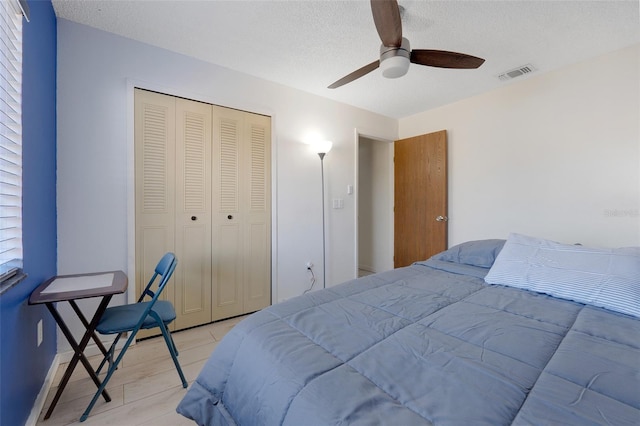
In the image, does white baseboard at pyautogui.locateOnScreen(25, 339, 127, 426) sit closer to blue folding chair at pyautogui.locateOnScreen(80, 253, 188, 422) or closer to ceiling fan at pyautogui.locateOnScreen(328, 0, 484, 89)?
blue folding chair at pyautogui.locateOnScreen(80, 253, 188, 422)

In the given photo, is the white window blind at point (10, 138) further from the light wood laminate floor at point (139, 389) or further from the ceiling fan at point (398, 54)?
the ceiling fan at point (398, 54)

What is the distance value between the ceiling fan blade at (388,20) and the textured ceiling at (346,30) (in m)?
0.34

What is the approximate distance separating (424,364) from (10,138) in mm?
1940

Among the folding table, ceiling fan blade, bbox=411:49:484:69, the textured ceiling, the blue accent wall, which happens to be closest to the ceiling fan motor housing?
ceiling fan blade, bbox=411:49:484:69

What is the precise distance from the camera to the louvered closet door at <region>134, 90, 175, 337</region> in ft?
7.18

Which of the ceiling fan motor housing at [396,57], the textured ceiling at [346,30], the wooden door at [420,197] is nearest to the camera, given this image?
the ceiling fan motor housing at [396,57]

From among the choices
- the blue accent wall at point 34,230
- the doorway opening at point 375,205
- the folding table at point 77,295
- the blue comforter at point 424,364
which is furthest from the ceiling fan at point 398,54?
the doorway opening at point 375,205

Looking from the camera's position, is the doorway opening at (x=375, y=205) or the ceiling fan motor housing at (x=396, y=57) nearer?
the ceiling fan motor housing at (x=396, y=57)

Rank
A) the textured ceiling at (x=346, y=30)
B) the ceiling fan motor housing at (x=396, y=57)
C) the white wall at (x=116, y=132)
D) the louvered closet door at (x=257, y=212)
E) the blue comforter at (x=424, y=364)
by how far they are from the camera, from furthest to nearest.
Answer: the louvered closet door at (x=257, y=212) < the white wall at (x=116, y=132) < the textured ceiling at (x=346, y=30) < the ceiling fan motor housing at (x=396, y=57) < the blue comforter at (x=424, y=364)

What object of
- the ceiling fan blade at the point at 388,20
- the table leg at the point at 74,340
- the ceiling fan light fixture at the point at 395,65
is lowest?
the table leg at the point at 74,340

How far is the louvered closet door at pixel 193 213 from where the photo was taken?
2369mm

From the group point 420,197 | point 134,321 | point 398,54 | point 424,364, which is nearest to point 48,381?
point 134,321

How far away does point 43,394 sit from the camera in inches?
60.2

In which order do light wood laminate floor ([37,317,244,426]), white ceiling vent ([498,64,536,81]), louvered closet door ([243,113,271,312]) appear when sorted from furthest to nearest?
louvered closet door ([243,113,271,312]) < white ceiling vent ([498,64,536,81]) < light wood laminate floor ([37,317,244,426])
